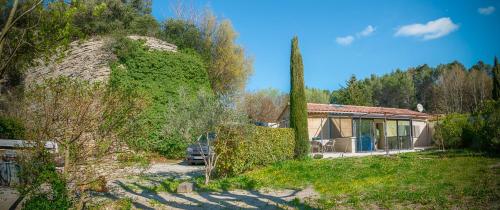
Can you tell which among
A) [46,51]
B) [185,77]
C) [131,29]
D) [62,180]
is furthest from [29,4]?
[131,29]

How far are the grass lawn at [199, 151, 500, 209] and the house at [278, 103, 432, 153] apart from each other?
7.91 metres

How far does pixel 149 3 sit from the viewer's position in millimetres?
27312

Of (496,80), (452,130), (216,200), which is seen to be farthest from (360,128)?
(216,200)

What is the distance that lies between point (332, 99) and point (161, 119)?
35597mm

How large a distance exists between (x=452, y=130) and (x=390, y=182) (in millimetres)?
11133

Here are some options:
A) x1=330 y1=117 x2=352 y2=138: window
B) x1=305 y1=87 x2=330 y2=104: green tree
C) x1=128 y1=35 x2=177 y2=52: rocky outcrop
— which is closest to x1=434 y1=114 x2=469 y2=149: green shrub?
x1=330 y1=117 x2=352 y2=138: window

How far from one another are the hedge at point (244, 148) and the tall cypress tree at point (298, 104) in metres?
2.09

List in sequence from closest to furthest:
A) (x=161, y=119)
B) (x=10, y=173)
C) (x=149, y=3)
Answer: (x=10, y=173) → (x=161, y=119) → (x=149, y=3)

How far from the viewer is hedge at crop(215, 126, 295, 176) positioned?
11.7m

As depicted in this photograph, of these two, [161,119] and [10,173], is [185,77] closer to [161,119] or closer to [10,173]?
[161,119]

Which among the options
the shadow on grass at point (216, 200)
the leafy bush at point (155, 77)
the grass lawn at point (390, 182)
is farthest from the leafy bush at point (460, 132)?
the leafy bush at point (155, 77)

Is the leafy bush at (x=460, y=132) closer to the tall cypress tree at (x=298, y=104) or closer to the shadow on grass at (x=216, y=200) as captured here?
the tall cypress tree at (x=298, y=104)

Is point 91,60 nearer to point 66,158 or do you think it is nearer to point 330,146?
point 66,158

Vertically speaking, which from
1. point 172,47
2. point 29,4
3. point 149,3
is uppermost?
point 149,3
